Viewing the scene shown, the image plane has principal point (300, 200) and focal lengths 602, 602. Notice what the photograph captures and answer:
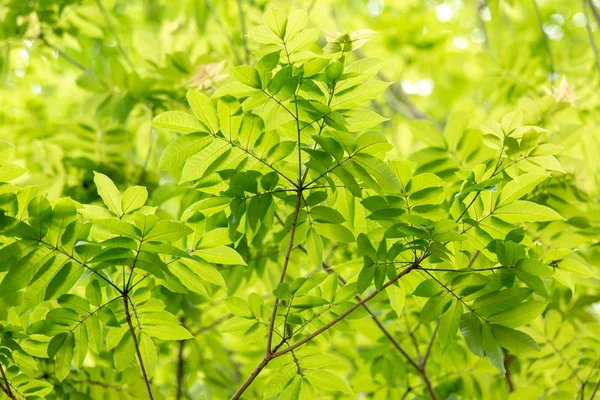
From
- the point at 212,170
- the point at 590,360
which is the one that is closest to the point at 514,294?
the point at 212,170

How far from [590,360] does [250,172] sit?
1.53 meters

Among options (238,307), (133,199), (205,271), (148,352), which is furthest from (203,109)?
(148,352)

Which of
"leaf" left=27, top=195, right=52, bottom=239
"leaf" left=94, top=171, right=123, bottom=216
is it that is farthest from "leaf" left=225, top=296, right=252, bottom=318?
"leaf" left=27, top=195, right=52, bottom=239

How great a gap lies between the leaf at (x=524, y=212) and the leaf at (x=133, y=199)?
0.87 meters

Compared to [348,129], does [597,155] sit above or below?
below

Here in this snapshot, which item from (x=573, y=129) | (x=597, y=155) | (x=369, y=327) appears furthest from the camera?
(x=597, y=155)

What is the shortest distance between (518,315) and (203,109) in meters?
0.88

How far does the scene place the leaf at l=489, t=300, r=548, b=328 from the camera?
55.1 inches

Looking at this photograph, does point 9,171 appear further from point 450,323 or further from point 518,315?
point 518,315

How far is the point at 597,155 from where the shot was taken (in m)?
2.55

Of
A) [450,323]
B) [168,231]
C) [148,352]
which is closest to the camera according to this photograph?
[168,231]

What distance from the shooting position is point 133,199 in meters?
1.51

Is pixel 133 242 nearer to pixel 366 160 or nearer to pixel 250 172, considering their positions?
pixel 250 172

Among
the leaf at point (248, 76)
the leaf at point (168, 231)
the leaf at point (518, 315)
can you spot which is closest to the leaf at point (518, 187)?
the leaf at point (518, 315)
